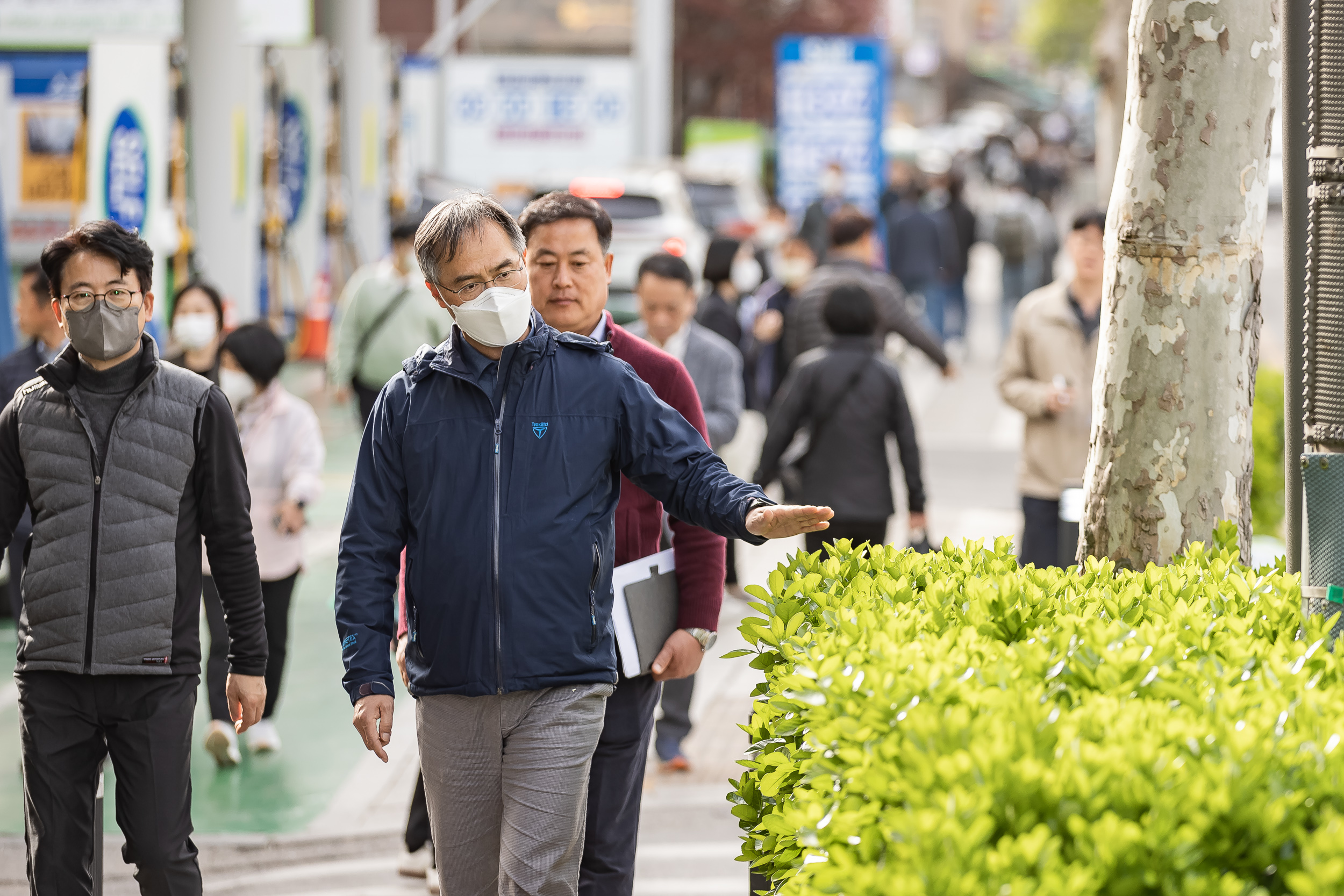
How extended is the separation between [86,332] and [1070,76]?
11226cm

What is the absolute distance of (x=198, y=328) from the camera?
6.96m

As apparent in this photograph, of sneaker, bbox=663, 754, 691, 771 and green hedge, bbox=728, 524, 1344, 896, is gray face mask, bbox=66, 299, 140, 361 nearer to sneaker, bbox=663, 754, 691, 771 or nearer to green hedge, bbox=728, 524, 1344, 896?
green hedge, bbox=728, 524, 1344, 896

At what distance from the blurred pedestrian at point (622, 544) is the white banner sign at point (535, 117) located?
19309mm

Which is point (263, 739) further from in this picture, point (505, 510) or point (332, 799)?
point (505, 510)

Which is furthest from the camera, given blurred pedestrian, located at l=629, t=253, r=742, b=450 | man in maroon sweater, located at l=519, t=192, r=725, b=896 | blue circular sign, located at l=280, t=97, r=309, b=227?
blue circular sign, located at l=280, t=97, r=309, b=227

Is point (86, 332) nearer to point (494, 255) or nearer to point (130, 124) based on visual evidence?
point (494, 255)

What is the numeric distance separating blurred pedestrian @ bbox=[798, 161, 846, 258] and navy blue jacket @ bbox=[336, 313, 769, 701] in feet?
47.3

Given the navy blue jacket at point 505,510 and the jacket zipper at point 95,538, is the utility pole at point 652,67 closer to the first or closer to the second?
the jacket zipper at point 95,538

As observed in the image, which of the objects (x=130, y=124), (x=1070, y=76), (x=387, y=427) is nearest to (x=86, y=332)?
(x=387, y=427)

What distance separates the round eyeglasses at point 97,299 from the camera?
4148 mm

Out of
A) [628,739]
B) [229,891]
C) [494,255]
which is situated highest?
[494,255]

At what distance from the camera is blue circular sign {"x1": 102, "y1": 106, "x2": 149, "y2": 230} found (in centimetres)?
919

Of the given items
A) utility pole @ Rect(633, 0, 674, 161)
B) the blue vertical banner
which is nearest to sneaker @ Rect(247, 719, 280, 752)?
the blue vertical banner

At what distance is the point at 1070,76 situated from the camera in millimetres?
110688
